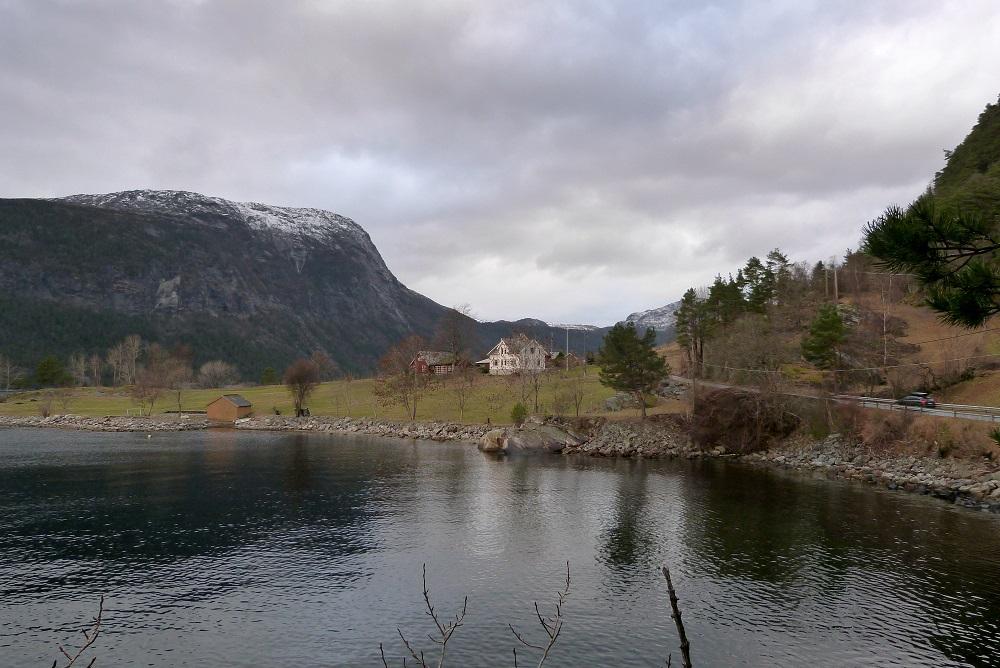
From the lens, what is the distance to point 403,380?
366 ft

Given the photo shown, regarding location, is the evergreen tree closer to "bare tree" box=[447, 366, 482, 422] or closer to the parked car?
the parked car

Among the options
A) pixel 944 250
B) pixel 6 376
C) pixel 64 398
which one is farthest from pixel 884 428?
pixel 6 376

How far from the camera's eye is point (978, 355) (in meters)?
70.1

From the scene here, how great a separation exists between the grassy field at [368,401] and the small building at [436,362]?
615cm

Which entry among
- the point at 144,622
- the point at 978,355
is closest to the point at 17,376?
the point at 144,622

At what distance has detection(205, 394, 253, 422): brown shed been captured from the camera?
123 m

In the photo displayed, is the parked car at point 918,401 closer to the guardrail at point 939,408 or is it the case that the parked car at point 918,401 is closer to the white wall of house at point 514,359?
the guardrail at point 939,408

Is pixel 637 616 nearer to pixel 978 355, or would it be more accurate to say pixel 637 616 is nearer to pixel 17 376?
pixel 978 355

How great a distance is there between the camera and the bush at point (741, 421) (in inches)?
2886

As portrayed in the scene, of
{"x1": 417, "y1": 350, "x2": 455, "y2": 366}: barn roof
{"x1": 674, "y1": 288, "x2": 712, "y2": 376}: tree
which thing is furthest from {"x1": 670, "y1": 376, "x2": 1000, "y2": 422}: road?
{"x1": 417, "y1": 350, "x2": 455, "y2": 366}: barn roof

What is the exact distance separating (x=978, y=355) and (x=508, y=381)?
73521 millimetres

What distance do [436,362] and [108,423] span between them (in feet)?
223

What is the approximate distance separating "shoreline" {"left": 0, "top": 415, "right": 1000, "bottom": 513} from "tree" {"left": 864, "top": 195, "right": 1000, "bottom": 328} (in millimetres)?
41096

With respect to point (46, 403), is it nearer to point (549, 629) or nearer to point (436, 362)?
point (436, 362)
